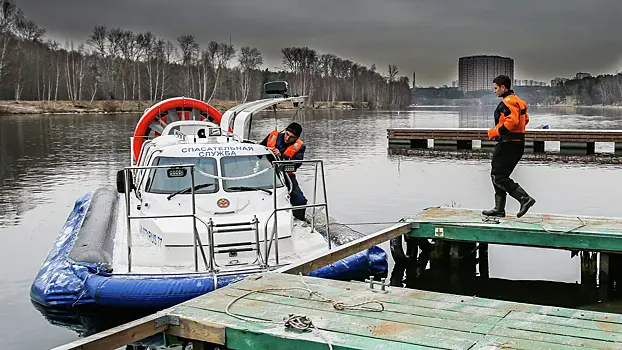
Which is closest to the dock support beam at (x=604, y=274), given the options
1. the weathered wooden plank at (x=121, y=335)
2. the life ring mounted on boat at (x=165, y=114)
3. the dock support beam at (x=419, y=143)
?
the weathered wooden plank at (x=121, y=335)

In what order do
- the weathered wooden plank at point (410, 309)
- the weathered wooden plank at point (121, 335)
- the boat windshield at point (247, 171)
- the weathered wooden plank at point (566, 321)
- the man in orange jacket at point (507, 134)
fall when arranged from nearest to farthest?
the weathered wooden plank at point (121, 335) < the weathered wooden plank at point (566, 321) < the weathered wooden plank at point (410, 309) < the man in orange jacket at point (507, 134) < the boat windshield at point (247, 171)

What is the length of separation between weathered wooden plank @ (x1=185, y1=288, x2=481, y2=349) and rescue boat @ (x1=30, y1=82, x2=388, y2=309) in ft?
6.26

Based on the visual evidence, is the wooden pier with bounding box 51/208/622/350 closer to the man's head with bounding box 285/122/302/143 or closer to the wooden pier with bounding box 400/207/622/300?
the wooden pier with bounding box 400/207/622/300

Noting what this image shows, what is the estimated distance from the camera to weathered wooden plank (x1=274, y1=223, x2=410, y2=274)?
7.07 m

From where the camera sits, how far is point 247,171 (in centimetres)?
934

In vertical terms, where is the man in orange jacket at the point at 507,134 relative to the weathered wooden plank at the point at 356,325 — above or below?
above

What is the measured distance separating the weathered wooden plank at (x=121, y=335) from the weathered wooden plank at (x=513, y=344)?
2.28m

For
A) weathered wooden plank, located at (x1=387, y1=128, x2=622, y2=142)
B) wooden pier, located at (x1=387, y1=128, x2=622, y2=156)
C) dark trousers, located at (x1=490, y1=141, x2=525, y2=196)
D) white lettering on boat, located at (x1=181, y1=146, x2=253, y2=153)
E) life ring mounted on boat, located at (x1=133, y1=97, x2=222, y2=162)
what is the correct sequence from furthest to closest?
1. wooden pier, located at (x1=387, y1=128, x2=622, y2=156)
2. weathered wooden plank, located at (x1=387, y1=128, x2=622, y2=142)
3. life ring mounted on boat, located at (x1=133, y1=97, x2=222, y2=162)
4. white lettering on boat, located at (x1=181, y1=146, x2=253, y2=153)
5. dark trousers, located at (x1=490, y1=141, x2=525, y2=196)

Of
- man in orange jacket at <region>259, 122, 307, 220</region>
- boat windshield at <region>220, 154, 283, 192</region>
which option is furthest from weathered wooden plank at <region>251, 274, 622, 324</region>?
man in orange jacket at <region>259, 122, 307, 220</region>

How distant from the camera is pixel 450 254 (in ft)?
35.1

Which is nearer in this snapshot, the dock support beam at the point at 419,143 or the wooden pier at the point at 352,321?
the wooden pier at the point at 352,321

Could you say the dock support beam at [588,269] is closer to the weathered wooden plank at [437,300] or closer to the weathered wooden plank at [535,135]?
the weathered wooden plank at [437,300]

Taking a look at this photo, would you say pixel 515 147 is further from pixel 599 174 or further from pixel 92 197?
pixel 599 174

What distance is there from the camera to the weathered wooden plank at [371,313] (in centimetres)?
500
